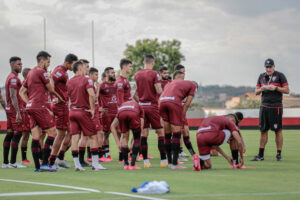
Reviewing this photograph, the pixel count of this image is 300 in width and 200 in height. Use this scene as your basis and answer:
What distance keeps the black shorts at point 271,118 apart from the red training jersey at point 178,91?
3.25 metres

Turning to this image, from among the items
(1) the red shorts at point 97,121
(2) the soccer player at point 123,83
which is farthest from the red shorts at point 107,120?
(2) the soccer player at point 123,83

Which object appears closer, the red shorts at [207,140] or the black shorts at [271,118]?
the red shorts at [207,140]

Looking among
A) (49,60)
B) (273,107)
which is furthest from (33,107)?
(273,107)

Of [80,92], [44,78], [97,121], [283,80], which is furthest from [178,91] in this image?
[97,121]

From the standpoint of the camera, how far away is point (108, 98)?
535 inches

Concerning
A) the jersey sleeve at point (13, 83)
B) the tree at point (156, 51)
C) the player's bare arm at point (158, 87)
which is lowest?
the player's bare arm at point (158, 87)

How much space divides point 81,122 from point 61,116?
0.85 metres

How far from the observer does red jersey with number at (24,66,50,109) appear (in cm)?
955

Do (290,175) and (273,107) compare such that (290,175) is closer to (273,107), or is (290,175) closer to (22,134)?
(273,107)

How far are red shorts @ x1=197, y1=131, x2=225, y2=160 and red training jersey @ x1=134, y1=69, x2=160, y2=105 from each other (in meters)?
1.79

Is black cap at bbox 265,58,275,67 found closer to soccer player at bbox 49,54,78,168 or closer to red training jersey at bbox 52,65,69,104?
soccer player at bbox 49,54,78,168

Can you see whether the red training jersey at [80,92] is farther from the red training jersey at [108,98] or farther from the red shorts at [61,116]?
the red training jersey at [108,98]

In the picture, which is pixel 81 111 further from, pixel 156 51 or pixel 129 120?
pixel 156 51

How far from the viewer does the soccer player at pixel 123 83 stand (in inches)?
453
